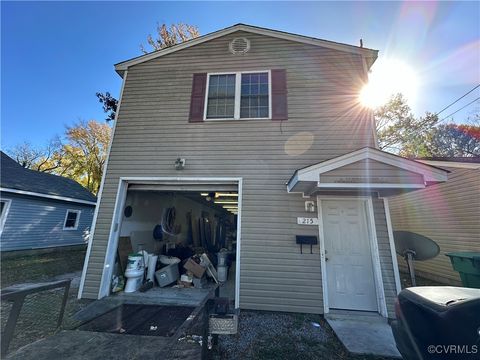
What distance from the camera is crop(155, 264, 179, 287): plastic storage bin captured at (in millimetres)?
5695

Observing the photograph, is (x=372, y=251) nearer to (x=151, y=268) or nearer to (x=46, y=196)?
(x=151, y=268)

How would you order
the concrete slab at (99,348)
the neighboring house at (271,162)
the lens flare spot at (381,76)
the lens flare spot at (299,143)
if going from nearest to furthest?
1. the concrete slab at (99,348)
2. the neighboring house at (271,162)
3. the lens flare spot at (299,143)
4. the lens flare spot at (381,76)

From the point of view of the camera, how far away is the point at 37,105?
15.2 meters

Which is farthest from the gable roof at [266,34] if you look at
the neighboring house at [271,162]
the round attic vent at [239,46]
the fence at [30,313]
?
the fence at [30,313]

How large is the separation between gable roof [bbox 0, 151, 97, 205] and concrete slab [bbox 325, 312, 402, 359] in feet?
44.0

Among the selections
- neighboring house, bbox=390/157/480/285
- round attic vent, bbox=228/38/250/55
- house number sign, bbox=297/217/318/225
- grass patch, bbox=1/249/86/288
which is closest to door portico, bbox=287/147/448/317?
house number sign, bbox=297/217/318/225

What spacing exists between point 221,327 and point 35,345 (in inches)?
115

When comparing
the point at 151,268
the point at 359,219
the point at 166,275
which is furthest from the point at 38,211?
the point at 359,219

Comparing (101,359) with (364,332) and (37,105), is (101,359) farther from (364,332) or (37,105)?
(37,105)

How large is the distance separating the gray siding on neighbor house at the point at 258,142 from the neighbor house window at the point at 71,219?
32.8ft

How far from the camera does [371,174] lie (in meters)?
3.76

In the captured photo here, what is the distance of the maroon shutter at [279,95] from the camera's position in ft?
17.7

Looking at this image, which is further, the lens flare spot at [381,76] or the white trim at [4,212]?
the white trim at [4,212]

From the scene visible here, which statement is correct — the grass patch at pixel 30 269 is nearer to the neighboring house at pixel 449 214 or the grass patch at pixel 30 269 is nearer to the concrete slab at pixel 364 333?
the concrete slab at pixel 364 333
